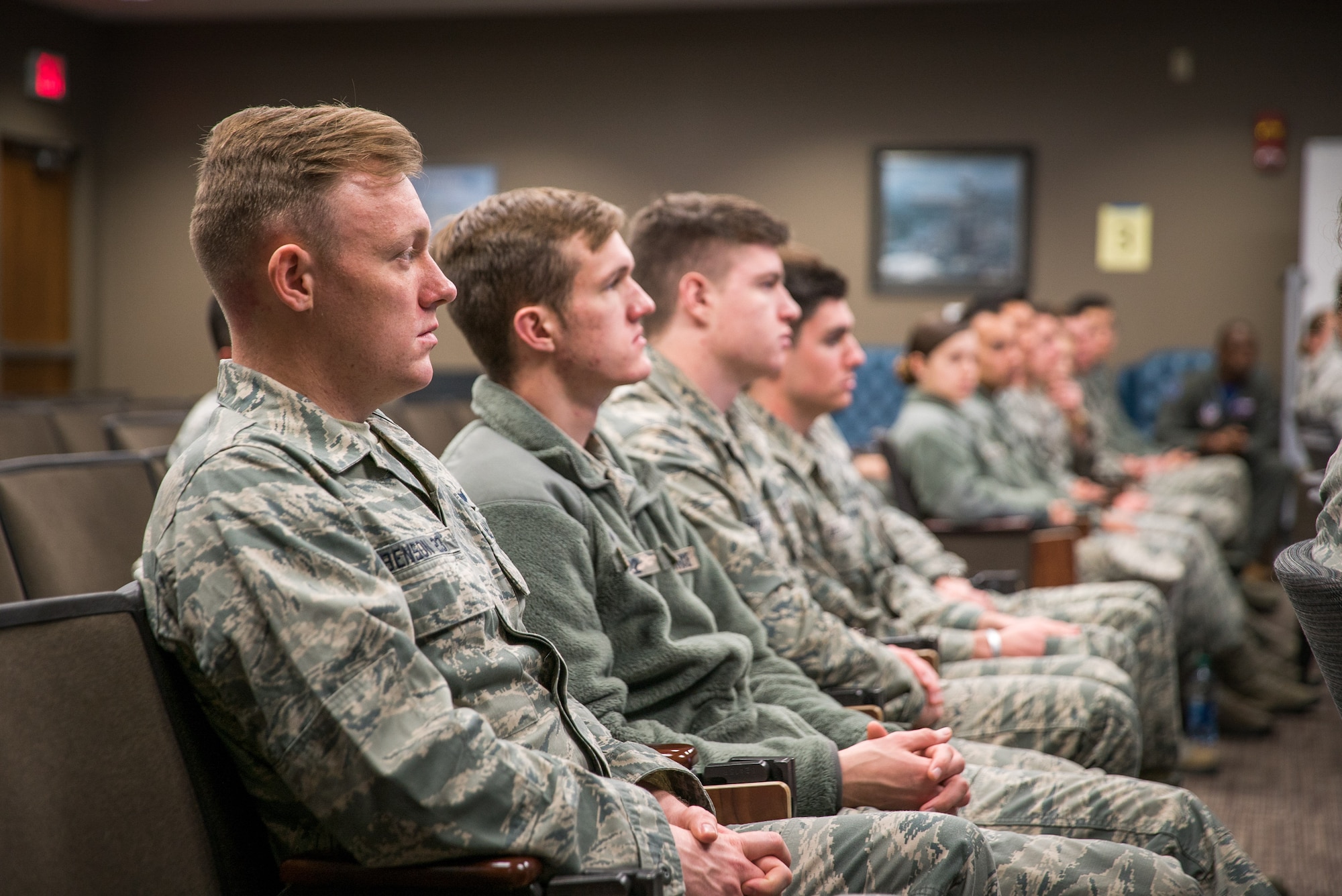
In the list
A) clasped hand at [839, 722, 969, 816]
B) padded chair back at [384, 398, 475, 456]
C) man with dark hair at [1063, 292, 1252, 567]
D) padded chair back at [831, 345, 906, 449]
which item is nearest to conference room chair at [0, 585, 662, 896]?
clasped hand at [839, 722, 969, 816]

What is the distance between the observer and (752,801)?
58.1 inches

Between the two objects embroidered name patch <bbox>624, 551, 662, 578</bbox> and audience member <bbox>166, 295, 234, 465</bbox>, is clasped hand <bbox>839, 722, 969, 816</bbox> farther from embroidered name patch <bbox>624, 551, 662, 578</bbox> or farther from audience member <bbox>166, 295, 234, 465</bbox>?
audience member <bbox>166, 295, 234, 465</bbox>

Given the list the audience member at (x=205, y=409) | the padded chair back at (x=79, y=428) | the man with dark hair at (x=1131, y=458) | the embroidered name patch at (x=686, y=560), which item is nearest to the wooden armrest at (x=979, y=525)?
the man with dark hair at (x=1131, y=458)

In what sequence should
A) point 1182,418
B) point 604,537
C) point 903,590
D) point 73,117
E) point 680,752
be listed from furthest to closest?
point 73,117 < point 1182,418 < point 903,590 < point 604,537 < point 680,752

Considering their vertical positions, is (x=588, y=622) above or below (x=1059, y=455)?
above

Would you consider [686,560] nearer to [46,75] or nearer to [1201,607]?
[1201,607]

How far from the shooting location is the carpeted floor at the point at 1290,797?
2.70 meters

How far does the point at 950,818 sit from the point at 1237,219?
7999 millimetres

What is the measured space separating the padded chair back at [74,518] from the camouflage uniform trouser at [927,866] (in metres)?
1.08

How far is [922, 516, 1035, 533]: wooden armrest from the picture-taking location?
142 inches

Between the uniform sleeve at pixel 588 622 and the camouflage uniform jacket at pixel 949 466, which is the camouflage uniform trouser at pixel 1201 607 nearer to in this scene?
the camouflage uniform jacket at pixel 949 466

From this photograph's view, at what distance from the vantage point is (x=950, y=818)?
1.38 metres

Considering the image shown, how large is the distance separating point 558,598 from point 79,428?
295 centimetres

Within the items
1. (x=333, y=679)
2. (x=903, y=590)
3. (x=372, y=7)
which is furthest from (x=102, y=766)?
(x=372, y=7)
